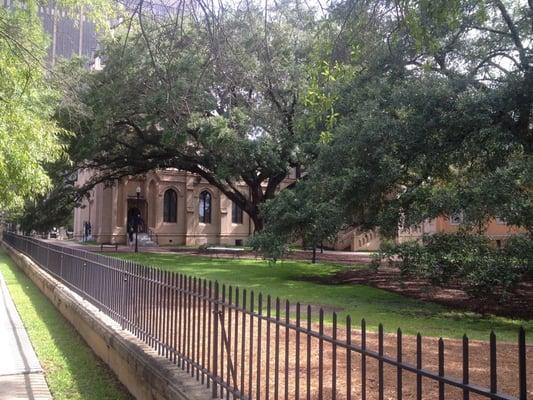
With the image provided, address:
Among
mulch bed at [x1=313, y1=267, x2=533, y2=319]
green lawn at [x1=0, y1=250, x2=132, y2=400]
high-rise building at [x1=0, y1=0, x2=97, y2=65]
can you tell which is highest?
high-rise building at [x1=0, y1=0, x2=97, y2=65]

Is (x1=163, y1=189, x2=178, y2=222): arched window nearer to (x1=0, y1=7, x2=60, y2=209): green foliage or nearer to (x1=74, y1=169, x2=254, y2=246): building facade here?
(x1=74, y1=169, x2=254, y2=246): building facade

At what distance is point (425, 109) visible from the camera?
11.9m

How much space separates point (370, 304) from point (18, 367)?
322 inches

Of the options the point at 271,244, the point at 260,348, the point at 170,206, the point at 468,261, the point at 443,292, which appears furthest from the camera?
the point at 170,206

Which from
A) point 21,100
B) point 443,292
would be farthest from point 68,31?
point 443,292

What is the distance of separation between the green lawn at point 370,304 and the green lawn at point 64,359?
15.3 ft

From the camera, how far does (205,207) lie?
49.3 meters

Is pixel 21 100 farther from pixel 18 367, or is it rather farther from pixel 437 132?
pixel 437 132

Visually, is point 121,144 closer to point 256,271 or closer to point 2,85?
point 256,271

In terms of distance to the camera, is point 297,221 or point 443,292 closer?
point 443,292

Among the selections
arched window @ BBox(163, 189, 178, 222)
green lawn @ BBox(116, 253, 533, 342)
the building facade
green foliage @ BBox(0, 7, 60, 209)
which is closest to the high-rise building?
green foliage @ BBox(0, 7, 60, 209)

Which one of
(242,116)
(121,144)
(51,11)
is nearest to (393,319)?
(51,11)

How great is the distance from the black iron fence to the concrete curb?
0.13 m

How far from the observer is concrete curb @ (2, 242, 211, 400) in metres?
5.01
